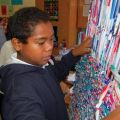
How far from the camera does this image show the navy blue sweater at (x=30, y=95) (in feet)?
3.34

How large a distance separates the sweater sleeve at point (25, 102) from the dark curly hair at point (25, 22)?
19cm

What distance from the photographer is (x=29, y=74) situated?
1.17 m

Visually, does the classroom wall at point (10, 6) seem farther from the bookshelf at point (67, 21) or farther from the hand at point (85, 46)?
the hand at point (85, 46)

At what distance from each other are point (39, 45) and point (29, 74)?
147 millimetres

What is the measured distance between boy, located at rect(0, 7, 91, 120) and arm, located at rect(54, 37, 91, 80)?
234 millimetres

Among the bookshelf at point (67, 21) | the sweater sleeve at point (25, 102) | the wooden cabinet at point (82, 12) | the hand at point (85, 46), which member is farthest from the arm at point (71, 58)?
the bookshelf at point (67, 21)

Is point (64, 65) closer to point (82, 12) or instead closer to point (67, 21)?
point (82, 12)

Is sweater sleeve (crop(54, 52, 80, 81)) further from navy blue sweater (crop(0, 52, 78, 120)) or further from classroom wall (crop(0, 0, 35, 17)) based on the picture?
classroom wall (crop(0, 0, 35, 17))

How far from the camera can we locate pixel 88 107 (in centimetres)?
123

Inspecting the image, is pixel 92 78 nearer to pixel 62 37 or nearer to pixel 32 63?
pixel 32 63

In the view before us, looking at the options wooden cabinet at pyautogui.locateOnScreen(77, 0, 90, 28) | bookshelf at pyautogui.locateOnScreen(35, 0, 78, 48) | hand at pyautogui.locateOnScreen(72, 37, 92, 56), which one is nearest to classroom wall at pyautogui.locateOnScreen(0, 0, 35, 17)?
bookshelf at pyautogui.locateOnScreen(35, 0, 78, 48)

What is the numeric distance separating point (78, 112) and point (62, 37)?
141 cm

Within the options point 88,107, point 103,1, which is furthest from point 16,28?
point 88,107

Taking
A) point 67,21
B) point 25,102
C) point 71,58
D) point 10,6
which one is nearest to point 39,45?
point 25,102
